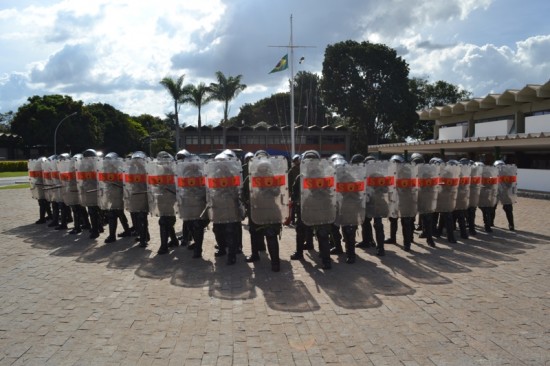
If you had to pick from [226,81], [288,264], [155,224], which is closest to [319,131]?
[226,81]

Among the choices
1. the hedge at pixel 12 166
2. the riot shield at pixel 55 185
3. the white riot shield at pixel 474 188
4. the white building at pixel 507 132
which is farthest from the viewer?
the hedge at pixel 12 166

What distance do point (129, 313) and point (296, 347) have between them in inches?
93.1

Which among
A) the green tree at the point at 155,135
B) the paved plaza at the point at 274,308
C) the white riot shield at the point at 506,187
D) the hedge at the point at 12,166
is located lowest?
the paved plaza at the point at 274,308

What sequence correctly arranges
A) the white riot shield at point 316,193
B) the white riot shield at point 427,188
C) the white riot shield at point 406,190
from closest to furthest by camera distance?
the white riot shield at point 316,193 → the white riot shield at point 406,190 → the white riot shield at point 427,188

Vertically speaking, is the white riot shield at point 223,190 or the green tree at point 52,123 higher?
the green tree at point 52,123

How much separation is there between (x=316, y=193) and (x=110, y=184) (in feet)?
17.2

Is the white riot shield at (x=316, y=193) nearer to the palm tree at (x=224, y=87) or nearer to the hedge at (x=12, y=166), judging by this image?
the palm tree at (x=224, y=87)

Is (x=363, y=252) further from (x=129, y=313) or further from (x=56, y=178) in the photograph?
(x=56, y=178)

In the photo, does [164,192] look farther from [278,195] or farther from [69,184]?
[69,184]

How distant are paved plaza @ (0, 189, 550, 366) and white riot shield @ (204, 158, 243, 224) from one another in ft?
3.25

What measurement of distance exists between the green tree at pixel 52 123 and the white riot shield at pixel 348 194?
49.2 metres

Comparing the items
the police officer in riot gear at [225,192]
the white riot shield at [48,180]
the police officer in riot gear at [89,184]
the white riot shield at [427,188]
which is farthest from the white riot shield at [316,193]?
the white riot shield at [48,180]

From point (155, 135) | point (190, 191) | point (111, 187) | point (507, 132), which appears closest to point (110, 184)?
point (111, 187)

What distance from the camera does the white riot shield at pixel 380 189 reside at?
29.6 feet
